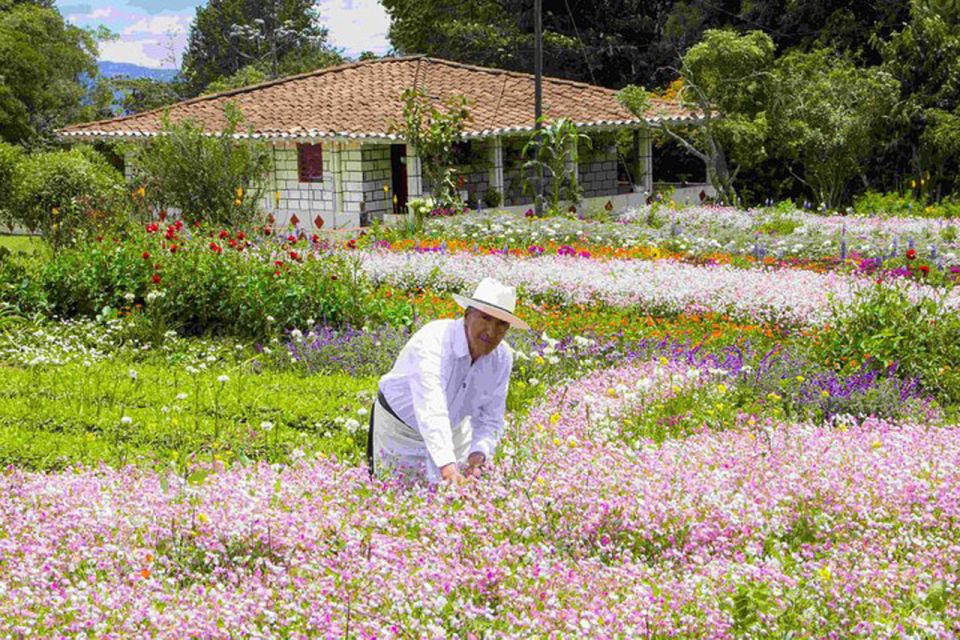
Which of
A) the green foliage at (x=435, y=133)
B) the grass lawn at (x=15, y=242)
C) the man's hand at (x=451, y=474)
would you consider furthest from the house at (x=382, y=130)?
the man's hand at (x=451, y=474)

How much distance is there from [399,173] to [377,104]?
1.95m

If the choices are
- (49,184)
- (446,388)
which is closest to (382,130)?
(49,184)

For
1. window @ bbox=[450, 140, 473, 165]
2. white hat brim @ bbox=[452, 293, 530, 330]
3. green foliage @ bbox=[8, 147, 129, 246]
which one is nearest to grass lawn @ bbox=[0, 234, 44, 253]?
green foliage @ bbox=[8, 147, 129, 246]

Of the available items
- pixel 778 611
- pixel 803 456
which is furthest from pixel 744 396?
pixel 778 611

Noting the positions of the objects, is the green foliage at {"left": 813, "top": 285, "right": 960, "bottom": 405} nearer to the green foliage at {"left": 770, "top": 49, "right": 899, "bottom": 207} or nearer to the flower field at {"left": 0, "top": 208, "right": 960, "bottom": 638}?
the flower field at {"left": 0, "top": 208, "right": 960, "bottom": 638}

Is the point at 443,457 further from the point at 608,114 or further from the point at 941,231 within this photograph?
the point at 608,114

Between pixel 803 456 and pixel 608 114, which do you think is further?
pixel 608 114

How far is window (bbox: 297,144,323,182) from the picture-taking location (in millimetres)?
28000

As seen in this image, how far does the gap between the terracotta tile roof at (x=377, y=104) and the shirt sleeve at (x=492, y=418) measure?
1958 centimetres

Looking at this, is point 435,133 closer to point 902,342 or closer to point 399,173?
point 399,173

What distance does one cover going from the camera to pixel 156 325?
11.2 m

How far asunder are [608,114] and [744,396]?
21131mm

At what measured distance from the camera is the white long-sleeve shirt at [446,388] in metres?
5.09

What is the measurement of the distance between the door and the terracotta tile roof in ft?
4.31
